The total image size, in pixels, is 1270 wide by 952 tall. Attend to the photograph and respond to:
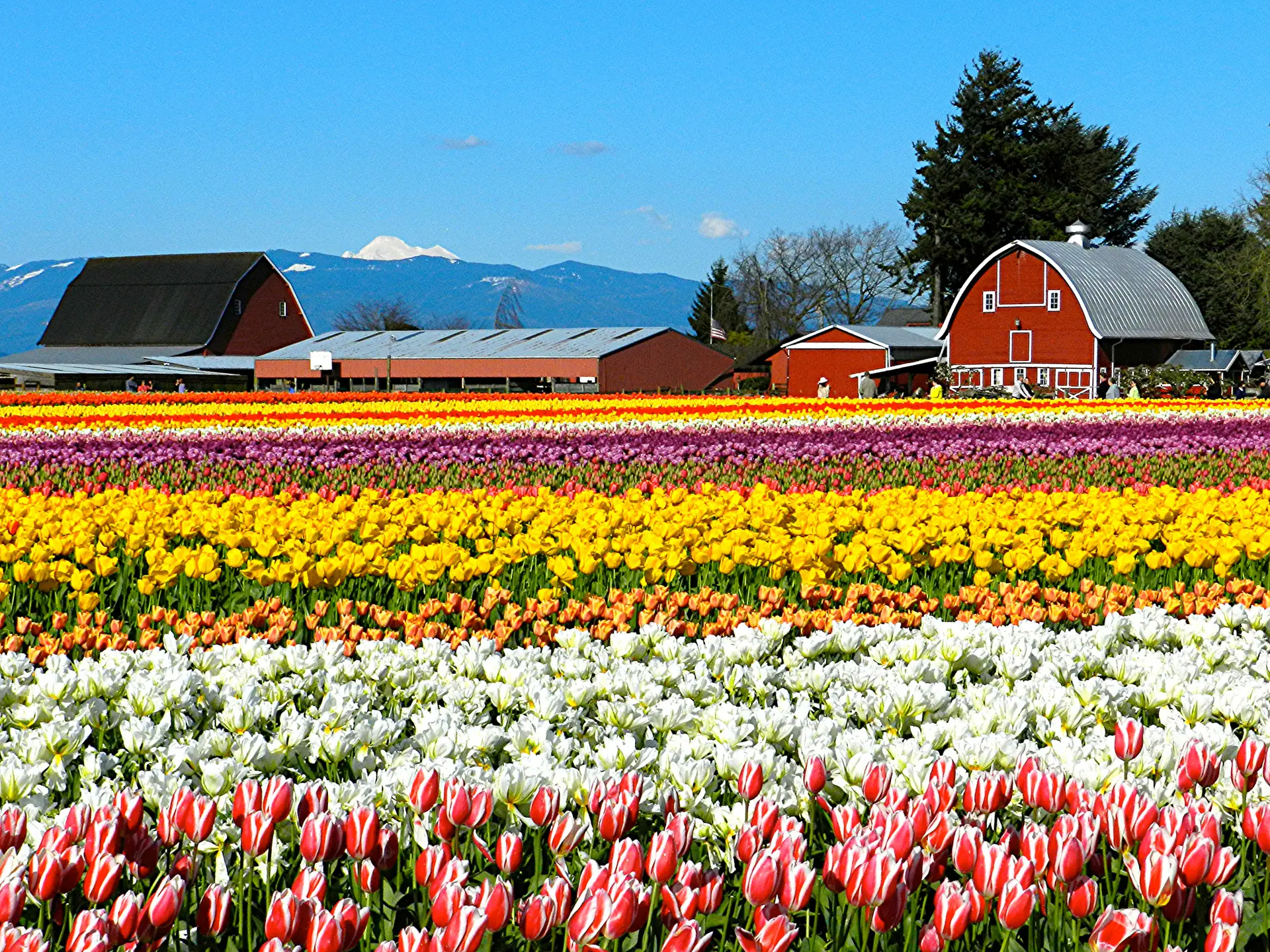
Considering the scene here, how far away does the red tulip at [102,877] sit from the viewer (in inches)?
92.9

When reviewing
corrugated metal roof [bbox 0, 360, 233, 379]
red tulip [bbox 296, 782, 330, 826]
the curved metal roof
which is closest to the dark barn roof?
corrugated metal roof [bbox 0, 360, 233, 379]

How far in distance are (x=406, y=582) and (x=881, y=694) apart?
280cm

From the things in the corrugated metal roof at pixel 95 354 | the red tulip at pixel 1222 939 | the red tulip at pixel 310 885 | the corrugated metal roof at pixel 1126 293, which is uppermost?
the corrugated metal roof at pixel 1126 293

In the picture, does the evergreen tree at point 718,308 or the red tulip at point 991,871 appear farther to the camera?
the evergreen tree at point 718,308

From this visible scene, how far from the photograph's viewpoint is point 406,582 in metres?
6.25

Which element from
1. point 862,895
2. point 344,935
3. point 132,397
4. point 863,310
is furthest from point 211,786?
point 863,310

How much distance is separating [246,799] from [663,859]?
33.6 inches

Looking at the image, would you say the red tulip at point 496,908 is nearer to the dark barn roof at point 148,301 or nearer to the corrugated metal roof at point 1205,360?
the corrugated metal roof at point 1205,360

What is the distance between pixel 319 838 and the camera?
8.38ft

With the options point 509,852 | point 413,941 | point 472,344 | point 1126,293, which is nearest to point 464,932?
point 413,941

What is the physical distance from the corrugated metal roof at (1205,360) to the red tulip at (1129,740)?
54290 mm

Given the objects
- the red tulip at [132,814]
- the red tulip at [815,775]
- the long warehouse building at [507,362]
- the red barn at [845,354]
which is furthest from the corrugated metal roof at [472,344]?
the red tulip at [132,814]

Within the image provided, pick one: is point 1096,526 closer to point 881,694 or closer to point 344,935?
point 881,694

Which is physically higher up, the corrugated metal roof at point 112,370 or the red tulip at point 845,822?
the corrugated metal roof at point 112,370
